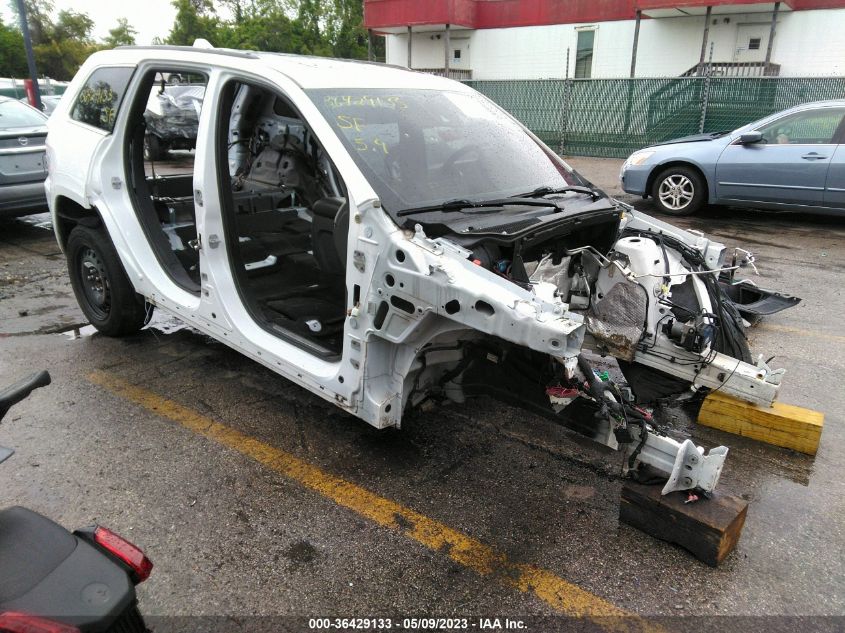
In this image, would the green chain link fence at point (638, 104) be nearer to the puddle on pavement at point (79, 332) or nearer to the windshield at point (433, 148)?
the windshield at point (433, 148)

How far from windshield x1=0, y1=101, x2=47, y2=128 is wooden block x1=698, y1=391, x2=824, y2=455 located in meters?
8.26

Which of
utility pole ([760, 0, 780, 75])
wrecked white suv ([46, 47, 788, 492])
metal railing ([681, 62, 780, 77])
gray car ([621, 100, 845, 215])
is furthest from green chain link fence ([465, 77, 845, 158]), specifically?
wrecked white suv ([46, 47, 788, 492])

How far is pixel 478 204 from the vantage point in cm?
304

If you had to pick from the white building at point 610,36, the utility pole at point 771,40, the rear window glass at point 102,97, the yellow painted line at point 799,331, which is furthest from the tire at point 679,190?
the utility pole at point 771,40

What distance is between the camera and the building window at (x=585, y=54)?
2166 cm

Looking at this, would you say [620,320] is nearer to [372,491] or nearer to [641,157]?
[372,491]

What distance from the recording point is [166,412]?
3.68 m

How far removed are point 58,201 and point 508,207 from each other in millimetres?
3464

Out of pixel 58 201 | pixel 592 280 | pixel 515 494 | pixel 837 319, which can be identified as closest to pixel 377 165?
pixel 592 280

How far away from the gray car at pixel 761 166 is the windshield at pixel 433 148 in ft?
19.0

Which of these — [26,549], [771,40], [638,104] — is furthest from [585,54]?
[26,549]

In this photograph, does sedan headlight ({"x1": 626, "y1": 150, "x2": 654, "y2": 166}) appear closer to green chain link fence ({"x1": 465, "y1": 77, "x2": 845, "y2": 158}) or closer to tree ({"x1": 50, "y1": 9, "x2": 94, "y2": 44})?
green chain link fence ({"x1": 465, "y1": 77, "x2": 845, "y2": 158})

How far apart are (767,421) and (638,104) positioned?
44.0 feet

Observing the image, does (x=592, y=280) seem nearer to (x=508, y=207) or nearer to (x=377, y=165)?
(x=508, y=207)
